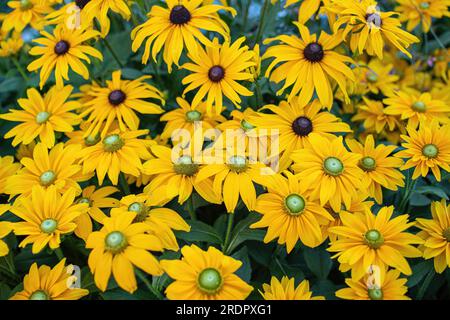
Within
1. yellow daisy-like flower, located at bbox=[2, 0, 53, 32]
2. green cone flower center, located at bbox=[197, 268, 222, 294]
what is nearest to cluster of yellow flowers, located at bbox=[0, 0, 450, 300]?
green cone flower center, located at bbox=[197, 268, 222, 294]

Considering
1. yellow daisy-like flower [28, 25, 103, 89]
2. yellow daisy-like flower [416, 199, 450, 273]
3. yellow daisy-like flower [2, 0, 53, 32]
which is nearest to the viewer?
yellow daisy-like flower [416, 199, 450, 273]

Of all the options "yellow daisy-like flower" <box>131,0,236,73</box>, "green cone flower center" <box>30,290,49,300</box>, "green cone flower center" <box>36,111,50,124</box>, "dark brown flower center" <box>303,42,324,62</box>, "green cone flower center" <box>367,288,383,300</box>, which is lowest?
"green cone flower center" <box>367,288,383,300</box>

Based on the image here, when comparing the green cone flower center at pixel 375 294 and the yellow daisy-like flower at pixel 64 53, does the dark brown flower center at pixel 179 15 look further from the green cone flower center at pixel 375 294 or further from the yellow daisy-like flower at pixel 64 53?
the green cone flower center at pixel 375 294

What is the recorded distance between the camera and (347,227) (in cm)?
133

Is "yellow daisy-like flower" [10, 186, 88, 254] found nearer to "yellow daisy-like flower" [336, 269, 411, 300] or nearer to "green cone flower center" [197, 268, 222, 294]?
"green cone flower center" [197, 268, 222, 294]

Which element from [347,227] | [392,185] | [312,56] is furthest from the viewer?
[312,56]

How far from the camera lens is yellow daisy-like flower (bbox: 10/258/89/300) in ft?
4.29

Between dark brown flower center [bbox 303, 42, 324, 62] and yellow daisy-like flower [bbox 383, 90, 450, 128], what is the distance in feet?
1.18

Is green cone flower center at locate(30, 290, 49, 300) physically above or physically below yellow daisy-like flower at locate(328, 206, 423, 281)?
below

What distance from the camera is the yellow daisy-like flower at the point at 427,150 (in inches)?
59.0

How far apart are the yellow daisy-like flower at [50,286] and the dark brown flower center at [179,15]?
89cm
